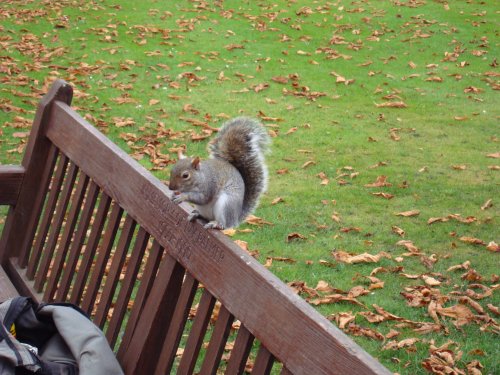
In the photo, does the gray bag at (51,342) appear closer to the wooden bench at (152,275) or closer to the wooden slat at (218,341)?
the wooden bench at (152,275)

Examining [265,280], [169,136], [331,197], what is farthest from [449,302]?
[169,136]

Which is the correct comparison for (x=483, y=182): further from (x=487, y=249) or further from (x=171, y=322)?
(x=171, y=322)

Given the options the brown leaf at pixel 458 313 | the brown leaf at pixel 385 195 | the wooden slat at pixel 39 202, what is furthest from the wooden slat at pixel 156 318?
the brown leaf at pixel 385 195

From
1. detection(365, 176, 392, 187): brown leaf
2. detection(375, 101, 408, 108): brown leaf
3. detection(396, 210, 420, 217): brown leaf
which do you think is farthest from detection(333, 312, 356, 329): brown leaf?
detection(375, 101, 408, 108): brown leaf

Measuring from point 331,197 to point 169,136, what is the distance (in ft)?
6.22

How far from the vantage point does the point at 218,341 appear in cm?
186

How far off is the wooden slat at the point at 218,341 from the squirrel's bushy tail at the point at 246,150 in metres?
1.04

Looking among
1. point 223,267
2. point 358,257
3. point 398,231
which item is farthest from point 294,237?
point 223,267

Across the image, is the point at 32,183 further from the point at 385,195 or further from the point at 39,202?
the point at 385,195

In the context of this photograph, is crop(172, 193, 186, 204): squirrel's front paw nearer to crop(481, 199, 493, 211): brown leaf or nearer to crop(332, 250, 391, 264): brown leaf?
crop(332, 250, 391, 264): brown leaf

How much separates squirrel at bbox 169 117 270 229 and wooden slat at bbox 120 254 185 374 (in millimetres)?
497

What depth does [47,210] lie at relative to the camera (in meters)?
2.94

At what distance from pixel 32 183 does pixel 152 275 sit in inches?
42.4

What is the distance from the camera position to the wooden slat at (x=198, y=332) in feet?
6.38
